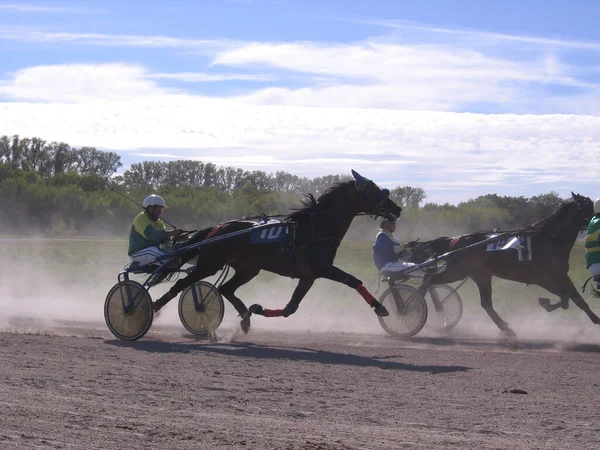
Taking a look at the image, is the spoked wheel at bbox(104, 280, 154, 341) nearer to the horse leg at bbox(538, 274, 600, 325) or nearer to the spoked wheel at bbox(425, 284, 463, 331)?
the spoked wheel at bbox(425, 284, 463, 331)

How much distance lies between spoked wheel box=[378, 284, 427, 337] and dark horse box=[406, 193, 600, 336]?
75 cm

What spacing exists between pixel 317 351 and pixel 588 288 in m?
11.7

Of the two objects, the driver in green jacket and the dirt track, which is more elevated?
the driver in green jacket

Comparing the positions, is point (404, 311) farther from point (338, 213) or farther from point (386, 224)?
point (338, 213)

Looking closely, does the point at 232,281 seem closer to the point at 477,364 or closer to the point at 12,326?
the point at 12,326

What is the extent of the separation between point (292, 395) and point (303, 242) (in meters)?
4.41

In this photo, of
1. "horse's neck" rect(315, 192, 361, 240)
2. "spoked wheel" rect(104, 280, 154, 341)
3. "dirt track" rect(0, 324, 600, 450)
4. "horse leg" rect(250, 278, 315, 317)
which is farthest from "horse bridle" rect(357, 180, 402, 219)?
"spoked wheel" rect(104, 280, 154, 341)

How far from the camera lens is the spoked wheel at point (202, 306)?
41.0 feet

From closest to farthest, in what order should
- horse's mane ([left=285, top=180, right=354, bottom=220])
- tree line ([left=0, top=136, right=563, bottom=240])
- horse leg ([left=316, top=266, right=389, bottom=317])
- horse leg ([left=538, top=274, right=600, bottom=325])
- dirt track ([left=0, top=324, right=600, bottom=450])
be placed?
dirt track ([left=0, top=324, right=600, bottom=450]), horse leg ([left=316, top=266, right=389, bottom=317]), horse's mane ([left=285, top=180, right=354, bottom=220]), horse leg ([left=538, top=274, right=600, bottom=325]), tree line ([left=0, top=136, right=563, bottom=240])

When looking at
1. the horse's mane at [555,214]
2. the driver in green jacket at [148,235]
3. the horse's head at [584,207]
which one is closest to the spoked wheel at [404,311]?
the horse's mane at [555,214]

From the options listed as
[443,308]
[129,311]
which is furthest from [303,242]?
[443,308]

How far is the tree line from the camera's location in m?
36.6

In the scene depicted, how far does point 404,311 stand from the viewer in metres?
12.6

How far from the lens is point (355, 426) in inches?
255
